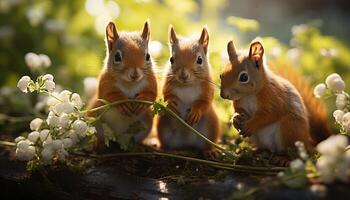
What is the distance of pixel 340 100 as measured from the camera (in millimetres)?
1688

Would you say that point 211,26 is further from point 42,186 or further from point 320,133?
point 42,186

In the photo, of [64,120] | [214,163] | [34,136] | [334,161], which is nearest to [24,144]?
[34,136]

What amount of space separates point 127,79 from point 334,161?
29.3 inches

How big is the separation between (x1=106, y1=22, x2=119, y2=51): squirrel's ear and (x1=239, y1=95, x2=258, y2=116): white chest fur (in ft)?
1.47

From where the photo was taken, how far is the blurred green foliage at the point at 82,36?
2789 millimetres

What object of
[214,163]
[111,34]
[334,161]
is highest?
[111,34]

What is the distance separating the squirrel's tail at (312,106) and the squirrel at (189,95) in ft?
0.92

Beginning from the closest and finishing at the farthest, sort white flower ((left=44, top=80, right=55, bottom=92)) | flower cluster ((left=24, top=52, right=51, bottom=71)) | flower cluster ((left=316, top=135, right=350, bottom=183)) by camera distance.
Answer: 1. flower cluster ((left=316, top=135, right=350, bottom=183))
2. white flower ((left=44, top=80, right=55, bottom=92))
3. flower cluster ((left=24, top=52, right=51, bottom=71))

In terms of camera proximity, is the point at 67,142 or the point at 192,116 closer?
the point at 67,142

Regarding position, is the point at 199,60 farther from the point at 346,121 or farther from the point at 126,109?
the point at 346,121

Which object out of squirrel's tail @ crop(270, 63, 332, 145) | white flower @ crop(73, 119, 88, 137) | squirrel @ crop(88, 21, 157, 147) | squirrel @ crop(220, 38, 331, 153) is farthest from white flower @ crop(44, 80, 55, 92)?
squirrel's tail @ crop(270, 63, 332, 145)

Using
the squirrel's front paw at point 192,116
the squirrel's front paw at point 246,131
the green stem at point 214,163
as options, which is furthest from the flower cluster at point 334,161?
the squirrel's front paw at point 192,116

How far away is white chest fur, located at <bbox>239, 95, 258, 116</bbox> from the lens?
5.78ft

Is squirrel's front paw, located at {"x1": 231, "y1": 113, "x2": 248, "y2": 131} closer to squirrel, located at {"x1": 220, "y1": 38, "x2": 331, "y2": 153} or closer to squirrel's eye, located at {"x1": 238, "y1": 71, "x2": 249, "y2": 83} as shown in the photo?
squirrel, located at {"x1": 220, "y1": 38, "x2": 331, "y2": 153}
